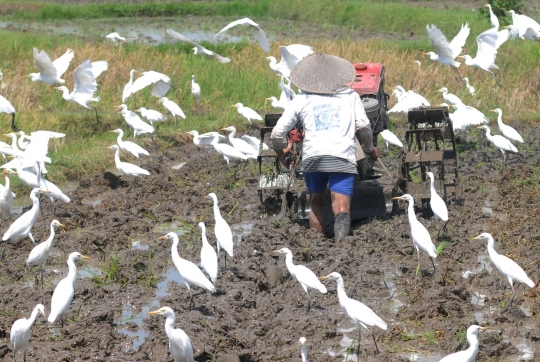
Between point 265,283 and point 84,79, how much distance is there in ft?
26.5

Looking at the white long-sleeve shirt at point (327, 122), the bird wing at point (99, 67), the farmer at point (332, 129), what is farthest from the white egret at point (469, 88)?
the white long-sleeve shirt at point (327, 122)

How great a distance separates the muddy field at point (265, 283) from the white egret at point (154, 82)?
3.96 meters

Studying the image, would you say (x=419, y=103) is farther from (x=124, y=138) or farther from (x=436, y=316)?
(x=436, y=316)

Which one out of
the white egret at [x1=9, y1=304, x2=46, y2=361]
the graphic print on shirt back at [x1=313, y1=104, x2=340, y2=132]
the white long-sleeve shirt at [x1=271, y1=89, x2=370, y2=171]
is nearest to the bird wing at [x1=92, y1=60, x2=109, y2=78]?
the white long-sleeve shirt at [x1=271, y1=89, x2=370, y2=171]

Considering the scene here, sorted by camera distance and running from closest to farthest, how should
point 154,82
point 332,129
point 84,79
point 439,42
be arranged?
point 332,129
point 439,42
point 84,79
point 154,82

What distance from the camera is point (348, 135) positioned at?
25.8ft

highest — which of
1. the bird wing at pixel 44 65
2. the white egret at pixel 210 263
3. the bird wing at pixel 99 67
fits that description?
the white egret at pixel 210 263

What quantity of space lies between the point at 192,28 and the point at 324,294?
20.8 meters

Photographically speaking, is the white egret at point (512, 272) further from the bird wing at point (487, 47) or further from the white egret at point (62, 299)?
the bird wing at point (487, 47)

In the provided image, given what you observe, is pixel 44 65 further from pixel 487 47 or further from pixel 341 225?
pixel 341 225

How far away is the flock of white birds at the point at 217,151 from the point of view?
5492 millimetres

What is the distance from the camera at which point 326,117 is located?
788 cm

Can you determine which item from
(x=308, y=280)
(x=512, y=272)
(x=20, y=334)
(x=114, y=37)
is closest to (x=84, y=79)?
(x=114, y=37)

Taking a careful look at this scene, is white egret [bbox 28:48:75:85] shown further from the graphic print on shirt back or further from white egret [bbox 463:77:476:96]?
white egret [bbox 463:77:476:96]
